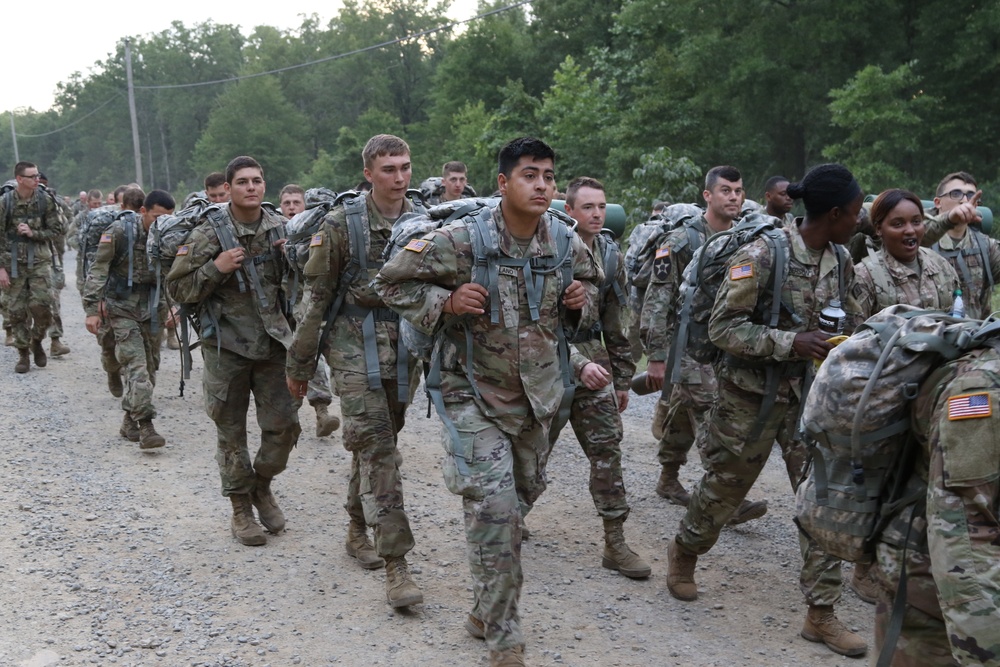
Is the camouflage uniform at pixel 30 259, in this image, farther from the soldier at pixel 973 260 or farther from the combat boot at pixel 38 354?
the soldier at pixel 973 260

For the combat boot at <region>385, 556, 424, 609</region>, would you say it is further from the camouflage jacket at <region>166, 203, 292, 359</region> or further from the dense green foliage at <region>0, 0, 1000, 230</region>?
the dense green foliage at <region>0, 0, 1000, 230</region>

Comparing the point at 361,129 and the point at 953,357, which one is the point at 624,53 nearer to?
the point at 361,129

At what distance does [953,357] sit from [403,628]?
3139 millimetres

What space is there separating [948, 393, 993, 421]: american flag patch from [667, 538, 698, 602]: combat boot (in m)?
2.78

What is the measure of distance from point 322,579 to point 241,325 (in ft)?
5.39

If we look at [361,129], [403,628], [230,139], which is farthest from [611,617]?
[230,139]

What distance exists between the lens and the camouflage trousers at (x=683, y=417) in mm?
6156

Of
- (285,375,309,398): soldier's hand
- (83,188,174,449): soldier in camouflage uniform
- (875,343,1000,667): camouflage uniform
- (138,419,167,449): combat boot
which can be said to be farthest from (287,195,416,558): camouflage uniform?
(83,188,174,449): soldier in camouflage uniform

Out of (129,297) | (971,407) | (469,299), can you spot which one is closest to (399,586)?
(469,299)

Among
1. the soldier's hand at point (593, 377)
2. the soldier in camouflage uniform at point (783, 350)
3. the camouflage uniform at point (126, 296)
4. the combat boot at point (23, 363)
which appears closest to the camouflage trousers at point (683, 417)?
the soldier in camouflage uniform at point (783, 350)

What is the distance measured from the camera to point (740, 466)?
15.9 ft

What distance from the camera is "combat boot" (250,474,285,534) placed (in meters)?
6.34

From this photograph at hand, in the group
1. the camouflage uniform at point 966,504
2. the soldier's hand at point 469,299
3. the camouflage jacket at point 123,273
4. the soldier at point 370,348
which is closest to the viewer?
the camouflage uniform at point 966,504

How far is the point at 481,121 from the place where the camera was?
36125 mm
